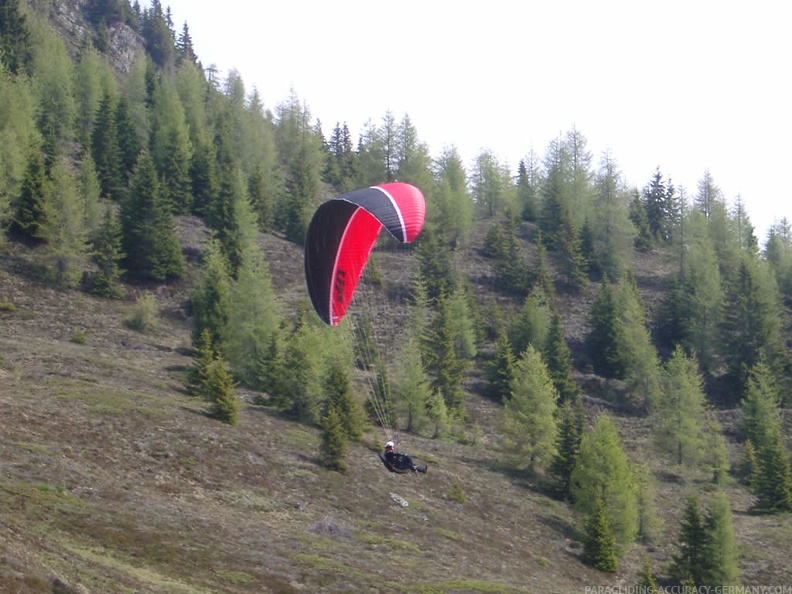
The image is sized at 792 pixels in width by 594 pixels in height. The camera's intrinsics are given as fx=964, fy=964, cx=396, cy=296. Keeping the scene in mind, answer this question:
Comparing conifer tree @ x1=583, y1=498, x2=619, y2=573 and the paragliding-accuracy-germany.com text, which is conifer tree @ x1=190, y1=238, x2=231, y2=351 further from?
the paragliding-accuracy-germany.com text

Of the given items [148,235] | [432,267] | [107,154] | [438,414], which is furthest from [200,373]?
[107,154]

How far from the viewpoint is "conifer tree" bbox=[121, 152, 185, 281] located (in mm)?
68000

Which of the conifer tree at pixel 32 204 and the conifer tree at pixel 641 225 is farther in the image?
the conifer tree at pixel 641 225

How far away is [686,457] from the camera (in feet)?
183

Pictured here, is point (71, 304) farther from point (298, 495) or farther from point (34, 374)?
point (298, 495)

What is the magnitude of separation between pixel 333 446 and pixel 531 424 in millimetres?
13649

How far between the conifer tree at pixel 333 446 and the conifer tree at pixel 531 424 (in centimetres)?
1211

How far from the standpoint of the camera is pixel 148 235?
68.3 meters

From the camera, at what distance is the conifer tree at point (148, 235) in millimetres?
68000

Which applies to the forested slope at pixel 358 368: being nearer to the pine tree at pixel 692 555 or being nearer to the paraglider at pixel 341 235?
the pine tree at pixel 692 555

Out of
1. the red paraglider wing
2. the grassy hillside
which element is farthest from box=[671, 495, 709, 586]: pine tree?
the red paraglider wing

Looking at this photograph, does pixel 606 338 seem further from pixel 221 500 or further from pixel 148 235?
pixel 221 500

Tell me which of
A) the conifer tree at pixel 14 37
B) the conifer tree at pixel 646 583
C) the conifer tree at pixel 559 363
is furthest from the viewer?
the conifer tree at pixel 14 37

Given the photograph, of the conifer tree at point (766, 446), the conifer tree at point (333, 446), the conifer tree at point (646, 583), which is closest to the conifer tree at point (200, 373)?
the conifer tree at point (333, 446)
